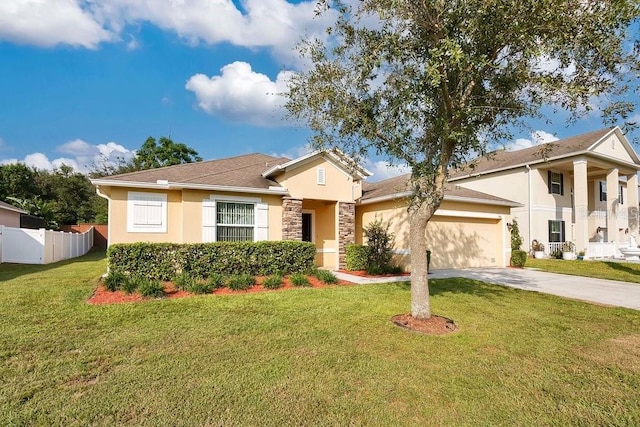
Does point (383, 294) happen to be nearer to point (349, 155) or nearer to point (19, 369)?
point (349, 155)

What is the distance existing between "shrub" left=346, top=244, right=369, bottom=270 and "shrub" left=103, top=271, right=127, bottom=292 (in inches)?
316

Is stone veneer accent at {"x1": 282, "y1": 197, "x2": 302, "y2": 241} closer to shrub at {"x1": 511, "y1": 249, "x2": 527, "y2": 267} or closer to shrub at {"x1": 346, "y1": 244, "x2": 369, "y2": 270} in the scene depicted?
shrub at {"x1": 346, "y1": 244, "x2": 369, "y2": 270}

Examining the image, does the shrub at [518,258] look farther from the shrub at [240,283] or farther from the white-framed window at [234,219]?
the shrub at [240,283]

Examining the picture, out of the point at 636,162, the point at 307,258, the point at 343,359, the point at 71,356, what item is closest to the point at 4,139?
the point at 307,258

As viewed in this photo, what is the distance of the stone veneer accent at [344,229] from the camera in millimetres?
13883

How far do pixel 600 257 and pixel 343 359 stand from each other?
22152 millimetres

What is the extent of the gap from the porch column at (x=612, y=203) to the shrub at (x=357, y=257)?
18.2m

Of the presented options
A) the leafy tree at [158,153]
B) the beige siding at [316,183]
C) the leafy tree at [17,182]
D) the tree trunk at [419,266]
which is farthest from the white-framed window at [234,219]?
the leafy tree at [17,182]

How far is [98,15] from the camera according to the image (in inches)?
412

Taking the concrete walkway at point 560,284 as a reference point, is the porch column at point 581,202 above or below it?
above

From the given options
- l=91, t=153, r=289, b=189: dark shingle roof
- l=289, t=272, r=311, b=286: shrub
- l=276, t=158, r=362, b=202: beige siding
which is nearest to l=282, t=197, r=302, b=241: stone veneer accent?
l=276, t=158, r=362, b=202: beige siding

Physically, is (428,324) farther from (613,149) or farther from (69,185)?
(69,185)

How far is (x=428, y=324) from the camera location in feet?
20.0

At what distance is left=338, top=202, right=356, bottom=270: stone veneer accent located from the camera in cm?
1388
